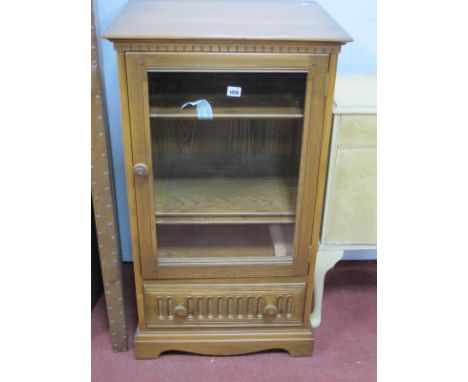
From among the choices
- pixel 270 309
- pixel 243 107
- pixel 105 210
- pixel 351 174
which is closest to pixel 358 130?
pixel 351 174

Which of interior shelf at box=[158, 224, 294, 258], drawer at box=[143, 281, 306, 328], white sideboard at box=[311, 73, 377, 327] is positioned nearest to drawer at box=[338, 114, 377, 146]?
white sideboard at box=[311, 73, 377, 327]

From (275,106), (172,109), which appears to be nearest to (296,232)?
(275,106)

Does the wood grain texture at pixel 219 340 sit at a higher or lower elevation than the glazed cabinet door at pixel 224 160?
lower

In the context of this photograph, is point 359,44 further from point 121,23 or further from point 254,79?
point 121,23

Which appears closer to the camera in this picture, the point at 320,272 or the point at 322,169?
the point at 322,169

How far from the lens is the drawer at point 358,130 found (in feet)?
3.56

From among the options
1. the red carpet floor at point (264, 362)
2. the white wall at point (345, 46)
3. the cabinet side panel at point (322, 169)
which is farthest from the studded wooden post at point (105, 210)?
the cabinet side panel at point (322, 169)

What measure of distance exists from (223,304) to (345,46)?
2.66ft

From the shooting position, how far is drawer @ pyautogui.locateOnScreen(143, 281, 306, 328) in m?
1.21

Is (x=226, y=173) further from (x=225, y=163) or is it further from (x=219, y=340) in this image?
(x=219, y=340)

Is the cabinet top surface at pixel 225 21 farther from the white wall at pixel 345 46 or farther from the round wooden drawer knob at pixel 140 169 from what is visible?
the round wooden drawer knob at pixel 140 169

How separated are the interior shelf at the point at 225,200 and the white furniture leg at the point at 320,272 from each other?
0.60ft

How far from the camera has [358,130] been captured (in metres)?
1.10

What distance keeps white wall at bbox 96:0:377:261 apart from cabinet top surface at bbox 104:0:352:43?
9cm
